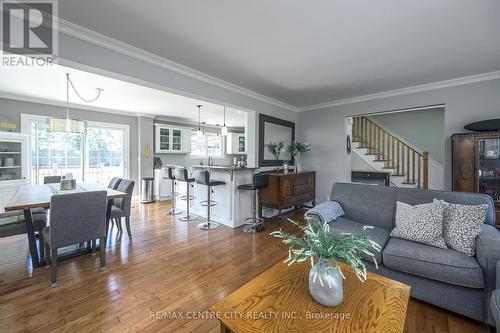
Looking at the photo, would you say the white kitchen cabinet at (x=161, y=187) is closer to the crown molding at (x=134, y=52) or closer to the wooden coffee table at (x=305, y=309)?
the crown molding at (x=134, y=52)

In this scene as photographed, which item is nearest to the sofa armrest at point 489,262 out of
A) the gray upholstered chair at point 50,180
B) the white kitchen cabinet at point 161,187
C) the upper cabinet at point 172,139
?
the gray upholstered chair at point 50,180

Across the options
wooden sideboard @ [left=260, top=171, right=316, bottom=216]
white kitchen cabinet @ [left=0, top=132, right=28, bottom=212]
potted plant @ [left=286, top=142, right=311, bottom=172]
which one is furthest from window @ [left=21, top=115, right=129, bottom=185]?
potted plant @ [left=286, top=142, right=311, bottom=172]

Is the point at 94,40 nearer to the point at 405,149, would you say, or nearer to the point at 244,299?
the point at 244,299

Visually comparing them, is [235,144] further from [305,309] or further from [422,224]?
[305,309]

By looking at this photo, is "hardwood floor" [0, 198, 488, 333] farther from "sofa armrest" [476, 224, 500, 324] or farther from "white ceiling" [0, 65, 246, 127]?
"white ceiling" [0, 65, 246, 127]

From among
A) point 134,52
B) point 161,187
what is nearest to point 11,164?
point 161,187

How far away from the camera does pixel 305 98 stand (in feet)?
14.8

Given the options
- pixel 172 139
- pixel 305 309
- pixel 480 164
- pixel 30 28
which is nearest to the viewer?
pixel 305 309

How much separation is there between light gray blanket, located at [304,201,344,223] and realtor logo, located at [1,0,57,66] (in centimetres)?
304

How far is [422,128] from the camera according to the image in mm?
5637

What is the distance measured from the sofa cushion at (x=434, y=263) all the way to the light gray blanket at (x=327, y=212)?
2.12ft

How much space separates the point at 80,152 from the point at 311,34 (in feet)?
18.7

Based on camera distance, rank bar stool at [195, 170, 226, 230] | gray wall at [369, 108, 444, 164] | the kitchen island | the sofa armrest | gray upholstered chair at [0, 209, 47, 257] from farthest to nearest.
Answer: gray wall at [369, 108, 444, 164] → the kitchen island → bar stool at [195, 170, 226, 230] → gray upholstered chair at [0, 209, 47, 257] → the sofa armrest

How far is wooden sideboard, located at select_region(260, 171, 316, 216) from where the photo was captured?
3904 mm
